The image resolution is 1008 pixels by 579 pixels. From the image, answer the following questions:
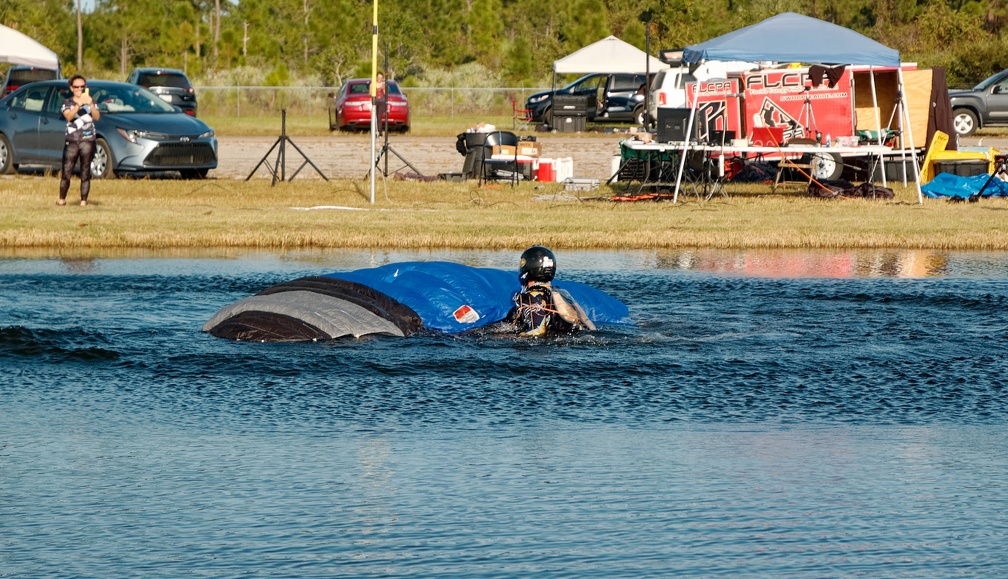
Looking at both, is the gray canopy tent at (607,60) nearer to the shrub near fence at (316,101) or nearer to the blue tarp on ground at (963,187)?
the shrub near fence at (316,101)

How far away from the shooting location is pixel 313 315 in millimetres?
10680

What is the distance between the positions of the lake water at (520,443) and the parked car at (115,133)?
1082cm

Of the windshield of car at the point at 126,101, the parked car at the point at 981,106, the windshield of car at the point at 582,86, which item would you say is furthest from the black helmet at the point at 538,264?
the windshield of car at the point at 582,86

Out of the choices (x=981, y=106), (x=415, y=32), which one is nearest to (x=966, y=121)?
(x=981, y=106)

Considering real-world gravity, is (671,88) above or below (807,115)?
above

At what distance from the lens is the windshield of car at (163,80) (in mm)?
41781

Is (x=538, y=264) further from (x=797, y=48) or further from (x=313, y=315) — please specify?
(x=797, y=48)

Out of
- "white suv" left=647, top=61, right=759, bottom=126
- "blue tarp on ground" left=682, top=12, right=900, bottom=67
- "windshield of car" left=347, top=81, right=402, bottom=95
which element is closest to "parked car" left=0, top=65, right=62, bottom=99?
"windshield of car" left=347, top=81, right=402, bottom=95

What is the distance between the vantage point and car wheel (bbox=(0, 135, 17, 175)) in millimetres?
25094

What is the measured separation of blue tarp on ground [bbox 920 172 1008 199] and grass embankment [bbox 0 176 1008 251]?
417 mm

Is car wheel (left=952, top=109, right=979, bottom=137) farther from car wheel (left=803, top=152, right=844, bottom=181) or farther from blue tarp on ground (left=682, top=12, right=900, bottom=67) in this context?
blue tarp on ground (left=682, top=12, right=900, bottom=67)

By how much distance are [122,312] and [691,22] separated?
4838 cm

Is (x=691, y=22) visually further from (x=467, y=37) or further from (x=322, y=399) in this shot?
(x=322, y=399)

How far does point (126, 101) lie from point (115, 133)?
111cm
